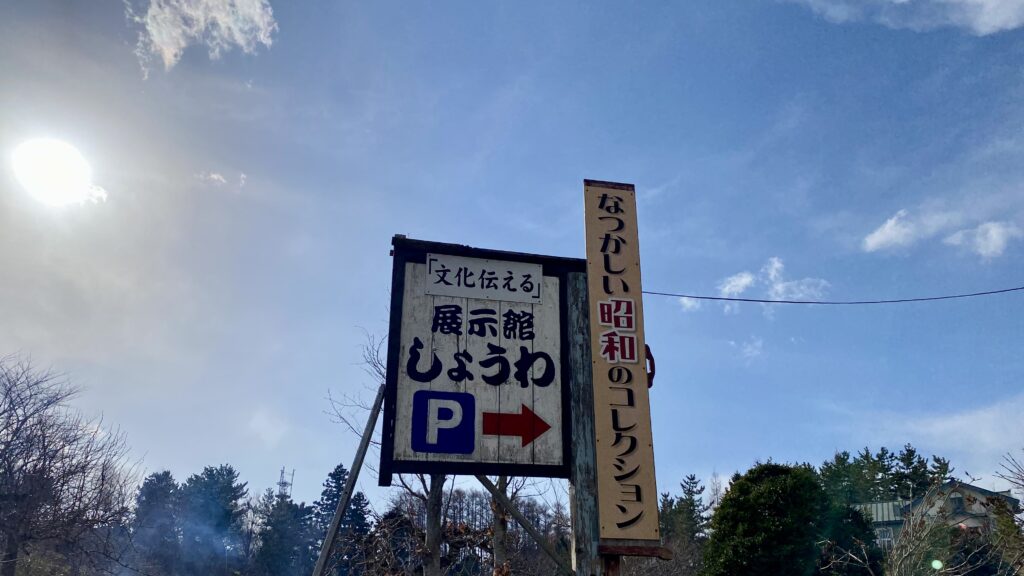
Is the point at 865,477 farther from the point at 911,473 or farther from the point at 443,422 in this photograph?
the point at 443,422

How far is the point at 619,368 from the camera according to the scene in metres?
7.36

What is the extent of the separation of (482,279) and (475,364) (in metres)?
0.97

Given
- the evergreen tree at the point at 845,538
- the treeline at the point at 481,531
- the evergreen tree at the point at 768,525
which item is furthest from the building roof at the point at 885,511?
the evergreen tree at the point at 768,525

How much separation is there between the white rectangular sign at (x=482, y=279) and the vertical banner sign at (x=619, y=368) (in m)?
0.68

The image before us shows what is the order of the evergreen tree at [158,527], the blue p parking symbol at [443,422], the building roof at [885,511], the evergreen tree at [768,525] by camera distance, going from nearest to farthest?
the blue p parking symbol at [443,422]
the evergreen tree at [768,525]
the building roof at [885,511]
the evergreen tree at [158,527]

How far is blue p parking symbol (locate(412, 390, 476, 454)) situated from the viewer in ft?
22.4

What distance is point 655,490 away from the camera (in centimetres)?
697

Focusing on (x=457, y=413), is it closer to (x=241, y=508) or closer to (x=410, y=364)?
(x=410, y=364)

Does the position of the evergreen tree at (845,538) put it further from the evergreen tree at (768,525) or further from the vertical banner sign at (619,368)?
the vertical banner sign at (619,368)

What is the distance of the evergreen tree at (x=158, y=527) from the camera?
4035 cm

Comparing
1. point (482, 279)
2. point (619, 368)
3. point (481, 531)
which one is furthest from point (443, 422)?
point (481, 531)

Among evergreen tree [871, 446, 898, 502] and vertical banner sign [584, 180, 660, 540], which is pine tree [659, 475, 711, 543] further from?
vertical banner sign [584, 180, 660, 540]

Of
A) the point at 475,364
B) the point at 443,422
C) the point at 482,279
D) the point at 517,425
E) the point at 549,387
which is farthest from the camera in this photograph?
the point at 482,279

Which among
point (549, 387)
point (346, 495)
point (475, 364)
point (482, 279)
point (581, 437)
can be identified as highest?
point (482, 279)
